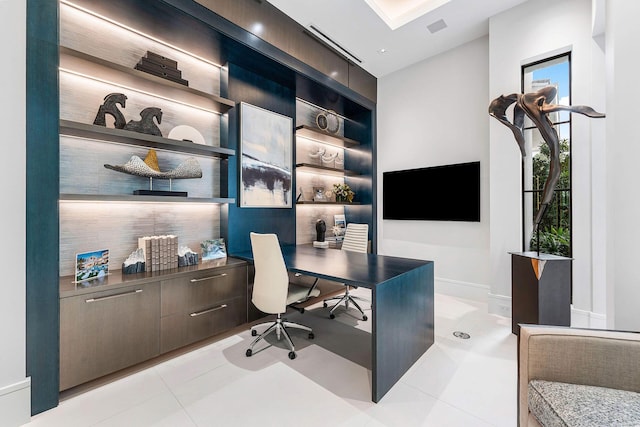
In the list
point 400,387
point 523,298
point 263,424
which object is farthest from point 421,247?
point 263,424

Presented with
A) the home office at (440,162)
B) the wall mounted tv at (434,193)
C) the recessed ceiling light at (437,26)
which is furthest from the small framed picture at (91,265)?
the recessed ceiling light at (437,26)

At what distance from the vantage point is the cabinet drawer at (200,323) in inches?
88.2

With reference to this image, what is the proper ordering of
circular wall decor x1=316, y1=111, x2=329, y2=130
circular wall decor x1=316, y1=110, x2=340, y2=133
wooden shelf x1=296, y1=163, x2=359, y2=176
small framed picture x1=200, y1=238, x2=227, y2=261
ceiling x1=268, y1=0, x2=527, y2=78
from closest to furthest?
1. small framed picture x1=200, y1=238, x2=227, y2=261
2. ceiling x1=268, y1=0, x2=527, y2=78
3. wooden shelf x1=296, y1=163, x2=359, y2=176
4. circular wall decor x1=316, y1=111, x2=329, y2=130
5. circular wall decor x1=316, y1=110, x2=340, y2=133

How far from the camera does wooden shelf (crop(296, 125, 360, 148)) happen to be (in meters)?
4.00

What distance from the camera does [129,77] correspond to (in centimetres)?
232

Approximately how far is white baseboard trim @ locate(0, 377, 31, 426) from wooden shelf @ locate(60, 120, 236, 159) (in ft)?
5.36

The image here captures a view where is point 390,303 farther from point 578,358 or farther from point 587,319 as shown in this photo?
point 587,319

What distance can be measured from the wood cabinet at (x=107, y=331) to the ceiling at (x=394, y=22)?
10.8ft

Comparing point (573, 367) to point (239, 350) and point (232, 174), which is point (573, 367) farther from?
point (232, 174)

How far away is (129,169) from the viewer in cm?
230

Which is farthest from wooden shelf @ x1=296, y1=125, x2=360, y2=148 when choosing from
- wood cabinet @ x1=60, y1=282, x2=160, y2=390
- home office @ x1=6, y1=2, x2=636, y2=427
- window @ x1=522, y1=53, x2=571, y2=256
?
wood cabinet @ x1=60, y1=282, x2=160, y2=390

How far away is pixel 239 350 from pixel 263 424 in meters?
0.95

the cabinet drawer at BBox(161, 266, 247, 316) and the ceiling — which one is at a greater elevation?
the ceiling

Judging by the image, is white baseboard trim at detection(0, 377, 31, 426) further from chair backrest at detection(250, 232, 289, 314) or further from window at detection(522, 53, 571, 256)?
window at detection(522, 53, 571, 256)
